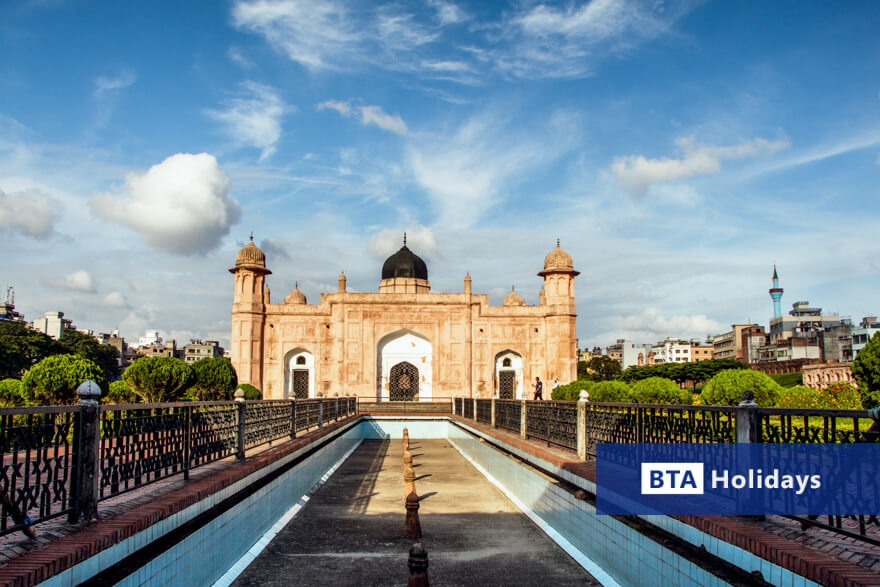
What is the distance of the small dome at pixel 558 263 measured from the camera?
107 ft

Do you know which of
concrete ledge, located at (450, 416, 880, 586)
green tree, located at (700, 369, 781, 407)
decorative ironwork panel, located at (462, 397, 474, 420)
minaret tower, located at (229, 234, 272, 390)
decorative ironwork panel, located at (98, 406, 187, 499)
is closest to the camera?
concrete ledge, located at (450, 416, 880, 586)

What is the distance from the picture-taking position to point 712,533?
3.67 m

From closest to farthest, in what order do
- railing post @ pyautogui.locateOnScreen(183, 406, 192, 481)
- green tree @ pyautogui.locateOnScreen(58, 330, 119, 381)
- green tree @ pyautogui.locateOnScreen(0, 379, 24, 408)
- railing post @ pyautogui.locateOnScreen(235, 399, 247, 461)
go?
1. railing post @ pyautogui.locateOnScreen(183, 406, 192, 481)
2. railing post @ pyautogui.locateOnScreen(235, 399, 247, 461)
3. green tree @ pyautogui.locateOnScreen(0, 379, 24, 408)
4. green tree @ pyautogui.locateOnScreen(58, 330, 119, 381)

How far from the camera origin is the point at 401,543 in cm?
604

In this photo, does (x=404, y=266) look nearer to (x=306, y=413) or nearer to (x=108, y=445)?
(x=306, y=413)

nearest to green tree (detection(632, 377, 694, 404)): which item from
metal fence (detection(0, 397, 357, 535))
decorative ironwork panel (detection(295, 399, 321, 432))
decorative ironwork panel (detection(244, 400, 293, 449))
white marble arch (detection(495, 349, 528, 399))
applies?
white marble arch (detection(495, 349, 528, 399))

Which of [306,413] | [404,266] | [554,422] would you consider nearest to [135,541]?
[554,422]

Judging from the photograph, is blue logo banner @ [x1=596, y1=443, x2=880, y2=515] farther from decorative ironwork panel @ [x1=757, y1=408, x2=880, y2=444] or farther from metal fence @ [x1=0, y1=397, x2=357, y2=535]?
metal fence @ [x1=0, y1=397, x2=357, y2=535]

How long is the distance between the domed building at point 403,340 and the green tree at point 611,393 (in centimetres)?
716

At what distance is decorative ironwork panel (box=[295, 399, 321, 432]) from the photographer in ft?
36.2

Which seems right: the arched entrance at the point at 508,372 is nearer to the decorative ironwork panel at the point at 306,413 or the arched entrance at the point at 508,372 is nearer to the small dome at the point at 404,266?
the small dome at the point at 404,266

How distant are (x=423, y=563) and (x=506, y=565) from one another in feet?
7.86

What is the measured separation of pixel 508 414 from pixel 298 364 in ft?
71.8

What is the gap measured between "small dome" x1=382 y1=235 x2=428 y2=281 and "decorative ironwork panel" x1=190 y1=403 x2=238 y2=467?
96.5 ft
